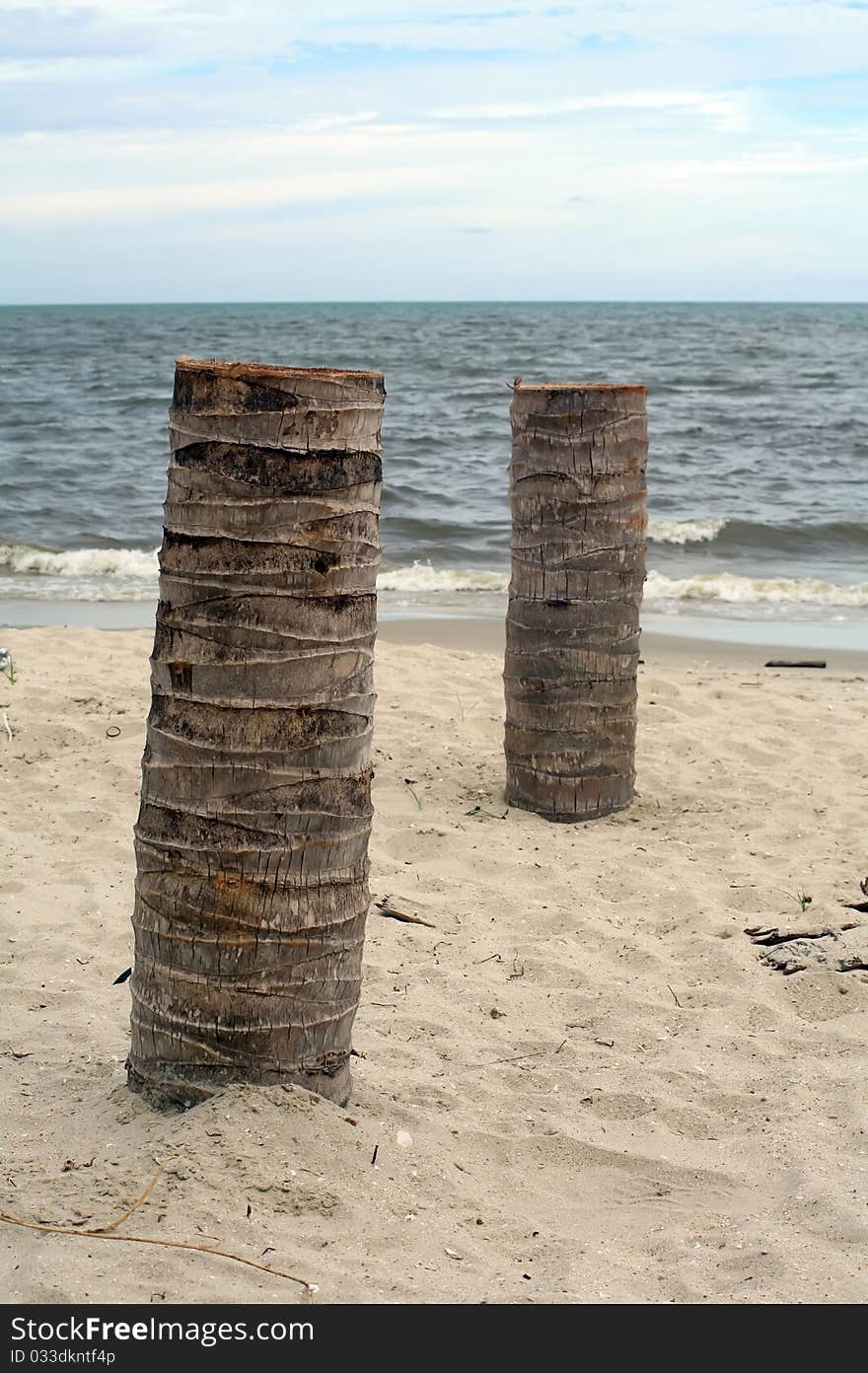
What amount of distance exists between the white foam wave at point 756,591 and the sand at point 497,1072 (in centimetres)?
466

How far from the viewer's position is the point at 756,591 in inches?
416

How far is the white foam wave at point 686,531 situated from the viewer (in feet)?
42.2

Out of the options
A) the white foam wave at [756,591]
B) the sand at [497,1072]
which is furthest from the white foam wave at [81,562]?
the sand at [497,1072]

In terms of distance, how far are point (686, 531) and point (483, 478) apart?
12.6 feet

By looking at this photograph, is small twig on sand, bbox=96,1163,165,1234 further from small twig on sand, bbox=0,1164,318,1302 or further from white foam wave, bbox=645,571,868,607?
white foam wave, bbox=645,571,868,607

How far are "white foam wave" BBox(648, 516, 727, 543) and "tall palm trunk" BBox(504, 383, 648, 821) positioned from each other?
309 inches

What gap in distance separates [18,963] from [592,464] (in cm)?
263

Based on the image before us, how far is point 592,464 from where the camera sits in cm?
483

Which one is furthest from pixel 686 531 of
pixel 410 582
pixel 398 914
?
pixel 398 914

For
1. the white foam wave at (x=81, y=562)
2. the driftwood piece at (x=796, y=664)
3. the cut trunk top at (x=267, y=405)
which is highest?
the cut trunk top at (x=267, y=405)

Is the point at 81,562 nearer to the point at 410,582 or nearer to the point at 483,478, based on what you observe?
the point at 410,582

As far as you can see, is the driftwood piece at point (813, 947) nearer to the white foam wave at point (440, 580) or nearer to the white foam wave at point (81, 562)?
the white foam wave at point (440, 580)
